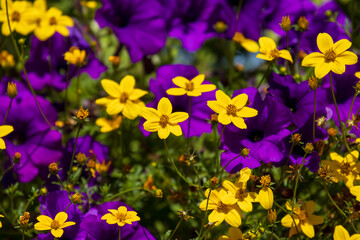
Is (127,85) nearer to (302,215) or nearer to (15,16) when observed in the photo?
(15,16)

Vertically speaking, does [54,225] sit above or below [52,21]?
below

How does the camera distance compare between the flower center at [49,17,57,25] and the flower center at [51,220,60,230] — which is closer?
the flower center at [51,220,60,230]

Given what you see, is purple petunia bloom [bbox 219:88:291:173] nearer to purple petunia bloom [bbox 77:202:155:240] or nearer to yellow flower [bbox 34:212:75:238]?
purple petunia bloom [bbox 77:202:155:240]

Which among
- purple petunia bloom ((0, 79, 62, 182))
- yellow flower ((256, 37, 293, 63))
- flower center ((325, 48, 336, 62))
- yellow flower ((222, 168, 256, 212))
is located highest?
flower center ((325, 48, 336, 62))

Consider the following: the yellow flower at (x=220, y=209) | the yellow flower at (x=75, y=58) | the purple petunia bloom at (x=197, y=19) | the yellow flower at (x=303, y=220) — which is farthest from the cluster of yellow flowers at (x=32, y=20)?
the yellow flower at (x=303, y=220)

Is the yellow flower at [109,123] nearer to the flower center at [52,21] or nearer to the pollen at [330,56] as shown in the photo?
the flower center at [52,21]

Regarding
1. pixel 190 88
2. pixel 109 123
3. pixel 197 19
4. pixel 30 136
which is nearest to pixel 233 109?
pixel 190 88

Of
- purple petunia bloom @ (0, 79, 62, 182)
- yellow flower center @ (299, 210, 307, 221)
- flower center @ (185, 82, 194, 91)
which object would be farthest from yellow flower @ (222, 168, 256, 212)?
purple petunia bloom @ (0, 79, 62, 182)
